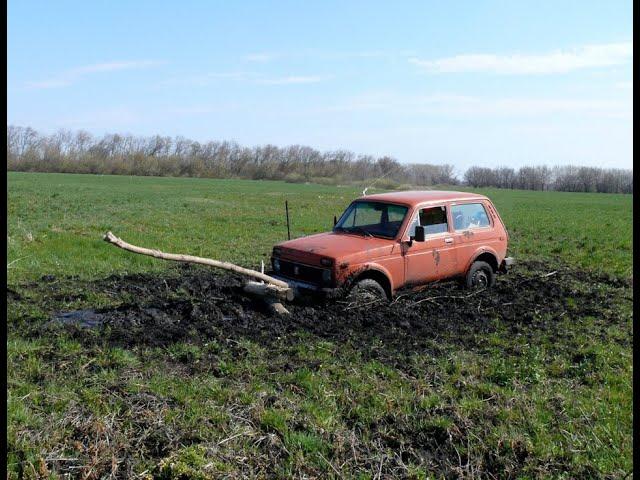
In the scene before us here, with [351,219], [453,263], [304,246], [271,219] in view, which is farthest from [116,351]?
[271,219]

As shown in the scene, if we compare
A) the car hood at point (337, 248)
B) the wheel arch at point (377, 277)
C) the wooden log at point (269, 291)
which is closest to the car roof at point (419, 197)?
the car hood at point (337, 248)

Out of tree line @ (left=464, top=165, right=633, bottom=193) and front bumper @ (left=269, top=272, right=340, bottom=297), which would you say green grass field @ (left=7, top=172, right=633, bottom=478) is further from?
tree line @ (left=464, top=165, right=633, bottom=193)

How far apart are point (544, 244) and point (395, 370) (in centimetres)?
1271

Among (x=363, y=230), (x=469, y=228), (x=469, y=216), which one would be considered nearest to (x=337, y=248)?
(x=363, y=230)

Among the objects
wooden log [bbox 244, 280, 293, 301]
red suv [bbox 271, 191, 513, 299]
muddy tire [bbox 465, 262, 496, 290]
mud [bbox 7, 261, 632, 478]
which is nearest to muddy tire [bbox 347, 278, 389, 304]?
red suv [bbox 271, 191, 513, 299]

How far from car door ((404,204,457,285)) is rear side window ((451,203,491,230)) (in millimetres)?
213

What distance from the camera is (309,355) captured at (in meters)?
6.31

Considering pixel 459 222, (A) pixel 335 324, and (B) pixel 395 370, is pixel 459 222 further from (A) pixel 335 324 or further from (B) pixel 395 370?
(B) pixel 395 370

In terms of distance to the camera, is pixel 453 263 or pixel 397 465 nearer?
pixel 397 465

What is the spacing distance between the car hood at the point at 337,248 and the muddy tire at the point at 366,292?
349 millimetres

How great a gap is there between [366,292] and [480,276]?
2608mm

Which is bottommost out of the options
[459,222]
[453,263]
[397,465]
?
[397,465]

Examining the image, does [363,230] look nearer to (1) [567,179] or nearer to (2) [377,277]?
(2) [377,277]

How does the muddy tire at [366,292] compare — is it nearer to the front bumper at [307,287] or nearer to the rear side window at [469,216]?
the front bumper at [307,287]
